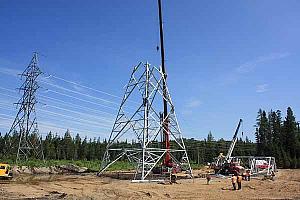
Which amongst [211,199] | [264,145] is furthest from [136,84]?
[264,145]

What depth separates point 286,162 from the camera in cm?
7450

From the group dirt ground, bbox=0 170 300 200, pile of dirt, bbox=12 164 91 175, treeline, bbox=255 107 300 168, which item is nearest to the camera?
dirt ground, bbox=0 170 300 200

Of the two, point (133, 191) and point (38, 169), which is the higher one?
point (38, 169)

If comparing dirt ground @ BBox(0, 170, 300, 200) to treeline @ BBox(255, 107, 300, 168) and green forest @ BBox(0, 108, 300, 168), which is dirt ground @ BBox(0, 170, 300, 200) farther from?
treeline @ BBox(255, 107, 300, 168)

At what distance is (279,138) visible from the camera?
8831 cm

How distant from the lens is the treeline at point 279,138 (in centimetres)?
7675

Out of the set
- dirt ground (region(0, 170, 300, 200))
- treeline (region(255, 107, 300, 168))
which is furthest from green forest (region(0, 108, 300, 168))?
dirt ground (region(0, 170, 300, 200))

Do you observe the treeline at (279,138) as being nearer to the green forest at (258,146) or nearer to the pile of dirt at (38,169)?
the green forest at (258,146)

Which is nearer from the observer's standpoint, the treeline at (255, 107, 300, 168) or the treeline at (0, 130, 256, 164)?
the treeline at (255, 107, 300, 168)

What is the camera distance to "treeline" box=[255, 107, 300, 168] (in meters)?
76.8

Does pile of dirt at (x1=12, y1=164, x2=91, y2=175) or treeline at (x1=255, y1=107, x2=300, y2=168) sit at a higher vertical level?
treeline at (x1=255, y1=107, x2=300, y2=168)

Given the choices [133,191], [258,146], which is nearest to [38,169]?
[133,191]

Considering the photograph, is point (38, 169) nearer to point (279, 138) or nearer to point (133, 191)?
point (133, 191)

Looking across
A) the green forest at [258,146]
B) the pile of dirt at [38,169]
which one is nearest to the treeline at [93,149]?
the green forest at [258,146]
